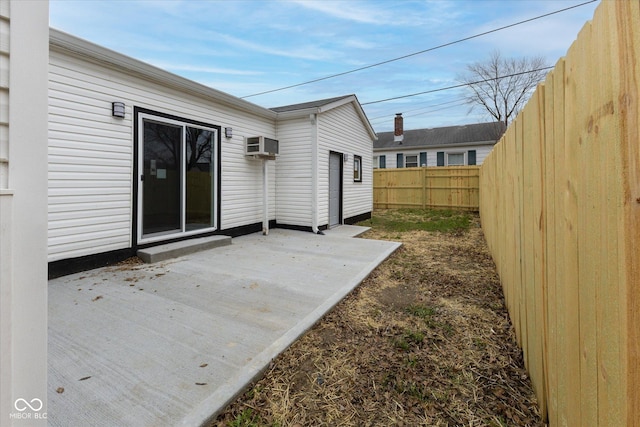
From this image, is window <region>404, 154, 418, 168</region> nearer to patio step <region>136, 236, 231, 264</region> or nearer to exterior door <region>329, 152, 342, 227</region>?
exterior door <region>329, 152, 342, 227</region>

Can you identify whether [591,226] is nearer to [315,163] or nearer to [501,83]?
[315,163]

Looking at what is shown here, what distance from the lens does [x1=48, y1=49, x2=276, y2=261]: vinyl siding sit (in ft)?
12.8

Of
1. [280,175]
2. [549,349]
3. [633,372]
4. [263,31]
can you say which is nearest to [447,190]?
[280,175]

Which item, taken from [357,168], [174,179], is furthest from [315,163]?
[174,179]

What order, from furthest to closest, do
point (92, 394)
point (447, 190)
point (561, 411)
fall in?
point (447, 190)
point (92, 394)
point (561, 411)

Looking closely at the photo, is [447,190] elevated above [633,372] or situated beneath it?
elevated above

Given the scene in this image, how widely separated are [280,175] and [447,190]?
7.85 m

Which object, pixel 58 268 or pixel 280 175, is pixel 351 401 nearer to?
pixel 58 268

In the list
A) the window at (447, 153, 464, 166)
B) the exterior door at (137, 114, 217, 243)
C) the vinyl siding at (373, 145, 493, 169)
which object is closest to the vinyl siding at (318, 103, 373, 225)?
the exterior door at (137, 114, 217, 243)

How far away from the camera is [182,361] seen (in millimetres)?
2096

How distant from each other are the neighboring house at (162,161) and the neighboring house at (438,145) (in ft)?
37.6

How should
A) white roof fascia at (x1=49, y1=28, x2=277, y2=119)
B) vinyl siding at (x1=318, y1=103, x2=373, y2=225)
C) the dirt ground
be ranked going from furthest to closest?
vinyl siding at (x1=318, y1=103, x2=373, y2=225)
white roof fascia at (x1=49, y1=28, x2=277, y2=119)
the dirt ground

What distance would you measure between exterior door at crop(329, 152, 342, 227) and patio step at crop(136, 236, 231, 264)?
133 inches

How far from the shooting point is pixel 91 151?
4.25 meters
